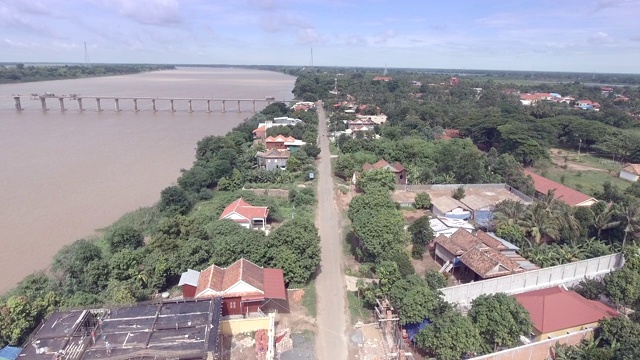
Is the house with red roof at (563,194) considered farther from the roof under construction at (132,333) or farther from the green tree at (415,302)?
the roof under construction at (132,333)

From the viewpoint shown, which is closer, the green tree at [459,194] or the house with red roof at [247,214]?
the house with red roof at [247,214]

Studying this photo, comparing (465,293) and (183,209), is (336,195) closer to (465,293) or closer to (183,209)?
(183,209)

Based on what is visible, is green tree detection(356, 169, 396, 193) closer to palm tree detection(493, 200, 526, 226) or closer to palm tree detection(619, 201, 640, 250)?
palm tree detection(493, 200, 526, 226)

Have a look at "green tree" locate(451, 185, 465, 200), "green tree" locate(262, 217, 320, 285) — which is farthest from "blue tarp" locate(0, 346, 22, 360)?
"green tree" locate(451, 185, 465, 200)

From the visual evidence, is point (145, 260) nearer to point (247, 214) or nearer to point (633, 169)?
point (247, 214)

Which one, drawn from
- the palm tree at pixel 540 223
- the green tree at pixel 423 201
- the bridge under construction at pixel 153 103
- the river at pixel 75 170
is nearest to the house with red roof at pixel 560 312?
the palm tree at pixel 540 223

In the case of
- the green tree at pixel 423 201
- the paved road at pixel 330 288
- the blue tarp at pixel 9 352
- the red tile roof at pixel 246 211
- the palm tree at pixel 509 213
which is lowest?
the paved road at pixel 330 288
